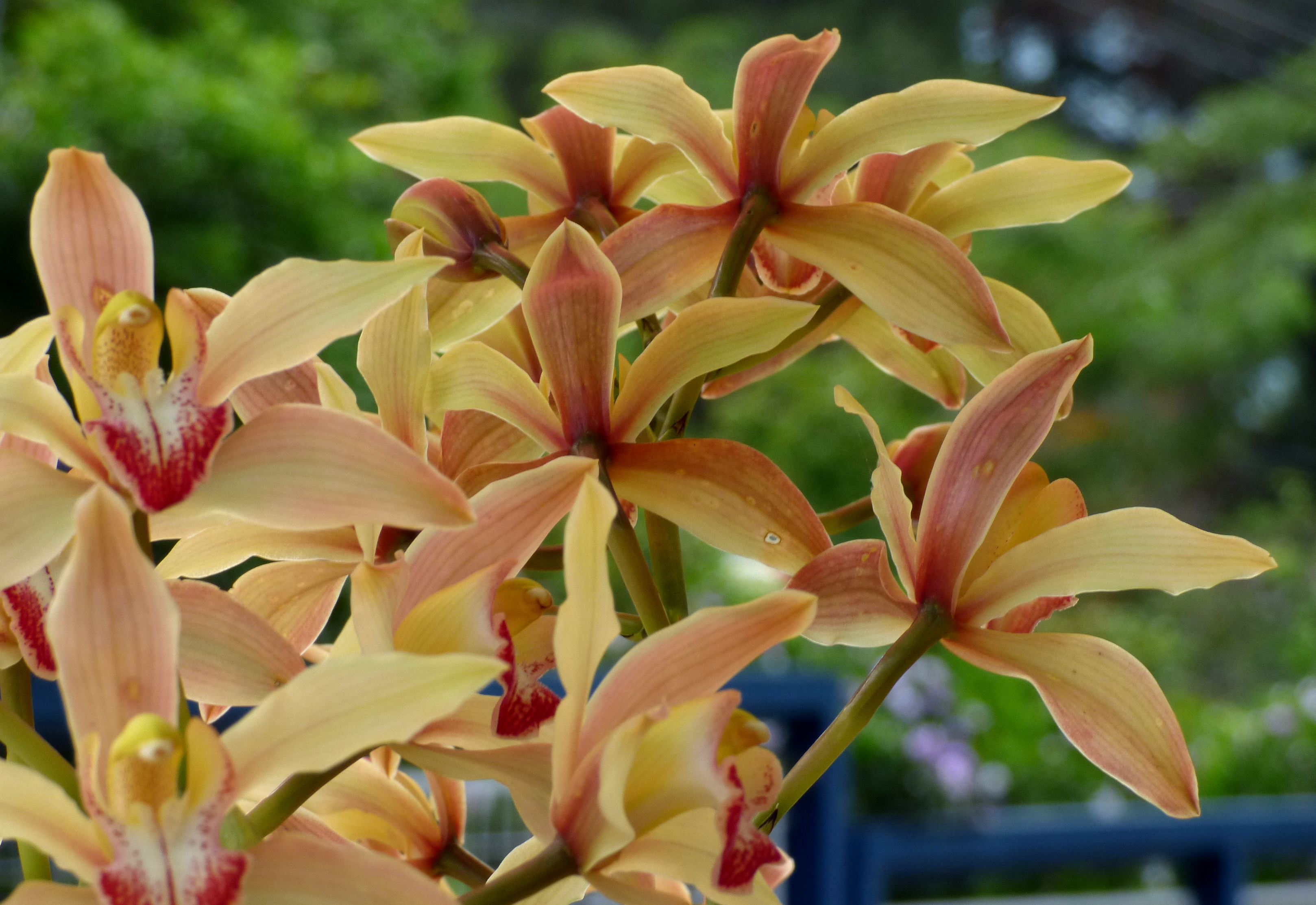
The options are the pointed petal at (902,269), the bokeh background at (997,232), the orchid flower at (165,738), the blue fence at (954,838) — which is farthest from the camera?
the bokeh background at (997,232)

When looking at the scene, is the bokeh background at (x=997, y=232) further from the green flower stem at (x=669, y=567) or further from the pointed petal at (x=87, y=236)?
the pointed petal at (x=87, y=236)

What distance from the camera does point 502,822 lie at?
1.31 metres

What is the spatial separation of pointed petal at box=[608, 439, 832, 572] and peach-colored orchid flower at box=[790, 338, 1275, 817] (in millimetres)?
12

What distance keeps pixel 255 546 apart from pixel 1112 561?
212 millimetres

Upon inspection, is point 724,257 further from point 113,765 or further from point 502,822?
point 502,822

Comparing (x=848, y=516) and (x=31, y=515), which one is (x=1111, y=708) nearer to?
(x=848, y=516)

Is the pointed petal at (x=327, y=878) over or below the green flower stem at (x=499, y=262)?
below

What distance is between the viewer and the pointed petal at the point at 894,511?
0.30 meters

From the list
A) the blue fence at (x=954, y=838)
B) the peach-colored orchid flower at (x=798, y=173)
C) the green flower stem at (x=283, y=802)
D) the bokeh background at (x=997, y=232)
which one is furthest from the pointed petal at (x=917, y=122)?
the blue fence at (x=954, y=838)

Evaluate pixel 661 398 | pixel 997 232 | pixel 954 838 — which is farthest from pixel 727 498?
pixel 997 232

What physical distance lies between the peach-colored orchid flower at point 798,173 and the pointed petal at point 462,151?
0.04 metres

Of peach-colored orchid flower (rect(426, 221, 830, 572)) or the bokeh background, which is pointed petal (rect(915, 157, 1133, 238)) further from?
the bokeh background

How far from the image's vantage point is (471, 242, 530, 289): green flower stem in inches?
13.3

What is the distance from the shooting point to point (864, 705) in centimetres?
30
